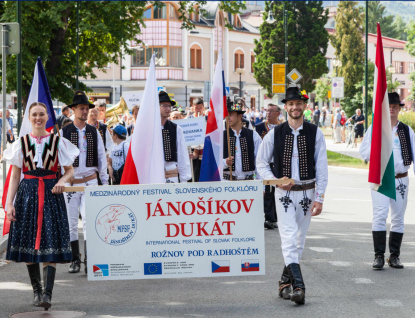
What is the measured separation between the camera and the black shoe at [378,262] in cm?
895

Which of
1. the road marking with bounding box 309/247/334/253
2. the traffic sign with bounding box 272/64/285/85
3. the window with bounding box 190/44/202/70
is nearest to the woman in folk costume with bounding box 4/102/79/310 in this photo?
the road marking with bounding box 309/247/334/253

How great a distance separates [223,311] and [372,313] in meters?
1.29

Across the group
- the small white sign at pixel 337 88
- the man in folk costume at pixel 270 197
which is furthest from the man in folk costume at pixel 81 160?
the small white sign at pixel 337 88

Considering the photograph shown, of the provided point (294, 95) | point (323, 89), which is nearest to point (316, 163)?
point (294, 95)

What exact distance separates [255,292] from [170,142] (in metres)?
2.63

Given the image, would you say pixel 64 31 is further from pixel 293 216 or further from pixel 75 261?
pixel 293 216

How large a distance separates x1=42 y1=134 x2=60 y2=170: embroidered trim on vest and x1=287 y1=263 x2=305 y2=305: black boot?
2353mm

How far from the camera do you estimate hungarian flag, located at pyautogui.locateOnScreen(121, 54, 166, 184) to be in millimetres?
7836

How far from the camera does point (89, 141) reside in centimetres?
895

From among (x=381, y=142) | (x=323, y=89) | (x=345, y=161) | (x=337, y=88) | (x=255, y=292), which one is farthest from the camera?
(x=323, y=89)

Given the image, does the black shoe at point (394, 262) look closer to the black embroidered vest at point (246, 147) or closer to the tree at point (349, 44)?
the black embroidered vest at point (246, 147)

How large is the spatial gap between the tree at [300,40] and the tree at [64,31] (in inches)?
1622

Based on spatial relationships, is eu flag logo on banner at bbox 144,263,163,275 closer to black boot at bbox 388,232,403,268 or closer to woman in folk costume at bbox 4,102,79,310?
woman in folk costume at bbox 4,102,79,310

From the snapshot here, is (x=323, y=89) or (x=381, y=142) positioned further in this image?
(x=323, y=89)
